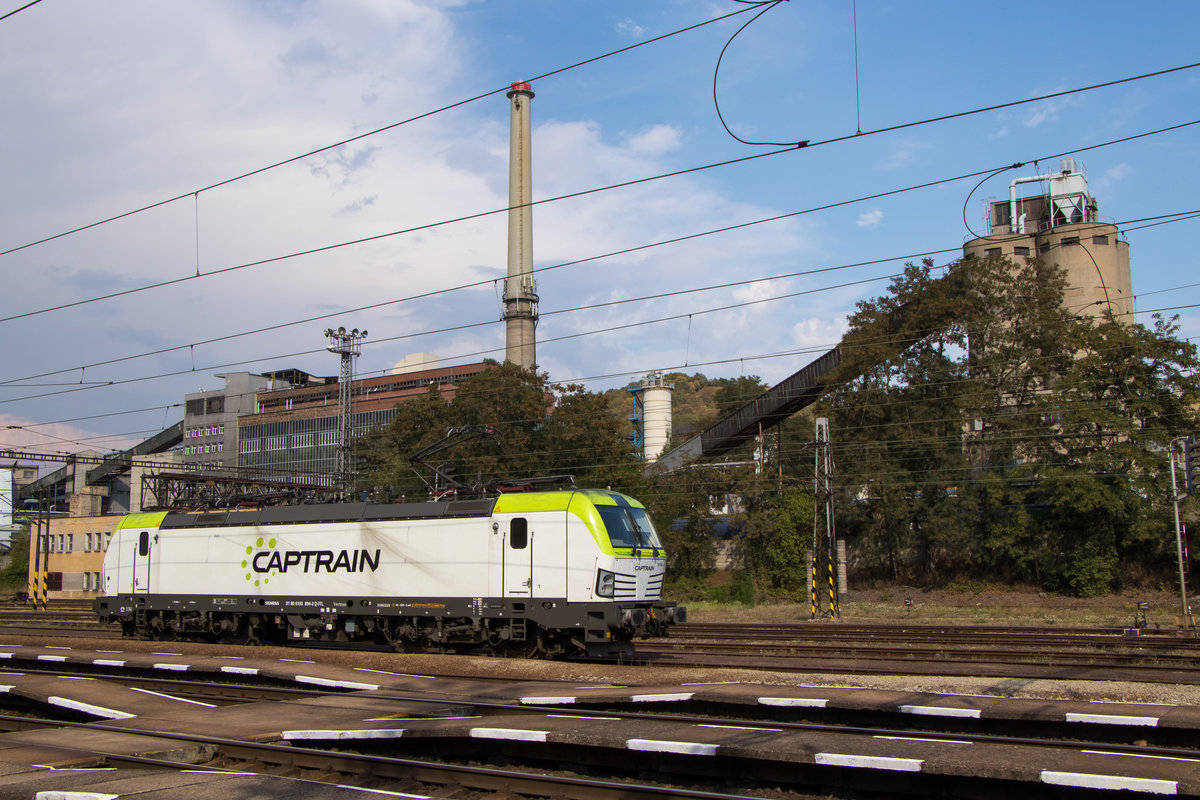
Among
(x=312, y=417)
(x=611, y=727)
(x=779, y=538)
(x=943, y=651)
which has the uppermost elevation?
(x=312, y=417)

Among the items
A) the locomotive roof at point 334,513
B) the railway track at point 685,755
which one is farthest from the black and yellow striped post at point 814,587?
the railway track at point 685,755

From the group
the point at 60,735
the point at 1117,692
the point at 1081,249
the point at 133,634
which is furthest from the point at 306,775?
the point at 1081,249

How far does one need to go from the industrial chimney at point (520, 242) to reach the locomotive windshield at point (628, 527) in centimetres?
6138

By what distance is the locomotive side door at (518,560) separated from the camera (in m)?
18.4

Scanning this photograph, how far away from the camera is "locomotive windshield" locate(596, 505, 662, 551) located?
18.2m

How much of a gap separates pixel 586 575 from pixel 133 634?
15960 mm

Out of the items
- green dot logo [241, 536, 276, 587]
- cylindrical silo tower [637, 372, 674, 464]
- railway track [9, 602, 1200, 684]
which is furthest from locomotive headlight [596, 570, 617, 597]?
cylindrical silo tower [637, 372, 674, 464]

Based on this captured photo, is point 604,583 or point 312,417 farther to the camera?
point 312,417

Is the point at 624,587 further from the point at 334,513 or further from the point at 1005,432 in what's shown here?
the point at 1005,432

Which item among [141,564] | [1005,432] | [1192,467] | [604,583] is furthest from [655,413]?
[604,583]

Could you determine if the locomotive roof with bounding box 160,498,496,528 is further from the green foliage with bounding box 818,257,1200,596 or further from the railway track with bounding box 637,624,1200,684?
the green foliage with bounding box 818,257,1200,596

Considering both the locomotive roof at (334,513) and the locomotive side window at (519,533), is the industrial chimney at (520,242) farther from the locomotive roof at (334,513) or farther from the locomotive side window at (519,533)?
the locomotive side window at (519,533)

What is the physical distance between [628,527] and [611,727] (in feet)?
29.1

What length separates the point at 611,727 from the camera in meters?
9.98
